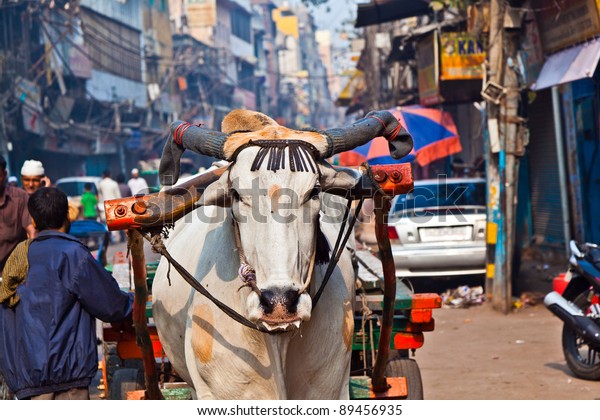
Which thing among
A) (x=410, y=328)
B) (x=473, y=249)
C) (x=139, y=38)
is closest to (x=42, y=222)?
(x=410, y=328)

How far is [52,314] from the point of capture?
452 centimetres

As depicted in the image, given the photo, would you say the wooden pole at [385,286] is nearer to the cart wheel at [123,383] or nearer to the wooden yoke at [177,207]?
the wooden yoke at [177,207]

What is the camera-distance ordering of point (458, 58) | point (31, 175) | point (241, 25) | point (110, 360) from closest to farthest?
point (110, 360), point (31, 175), point (458, 58), point (241, 25)

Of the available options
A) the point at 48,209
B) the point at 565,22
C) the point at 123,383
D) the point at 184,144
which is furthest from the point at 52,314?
the point at 565,22

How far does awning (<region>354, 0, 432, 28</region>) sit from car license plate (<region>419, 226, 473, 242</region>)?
7.29m

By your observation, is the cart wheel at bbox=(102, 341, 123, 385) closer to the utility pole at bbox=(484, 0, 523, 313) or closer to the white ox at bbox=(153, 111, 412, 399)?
the white ox at bbox=(153, 111, 412, 399)

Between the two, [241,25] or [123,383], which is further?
[241,25]

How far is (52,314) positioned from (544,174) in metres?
12.1

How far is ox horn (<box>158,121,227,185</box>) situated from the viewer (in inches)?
150

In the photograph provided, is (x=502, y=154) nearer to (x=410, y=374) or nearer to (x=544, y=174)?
(x=544, y=174)

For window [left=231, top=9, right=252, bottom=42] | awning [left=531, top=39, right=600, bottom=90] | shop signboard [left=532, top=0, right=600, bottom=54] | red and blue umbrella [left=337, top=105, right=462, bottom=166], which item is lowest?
red and blue umbrella [left=337, top=105, right=462, bottom=166]

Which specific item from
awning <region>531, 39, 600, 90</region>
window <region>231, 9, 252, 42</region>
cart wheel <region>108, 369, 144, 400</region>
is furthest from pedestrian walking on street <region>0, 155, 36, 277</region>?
window <region>231, 9, 252, 42</region>
